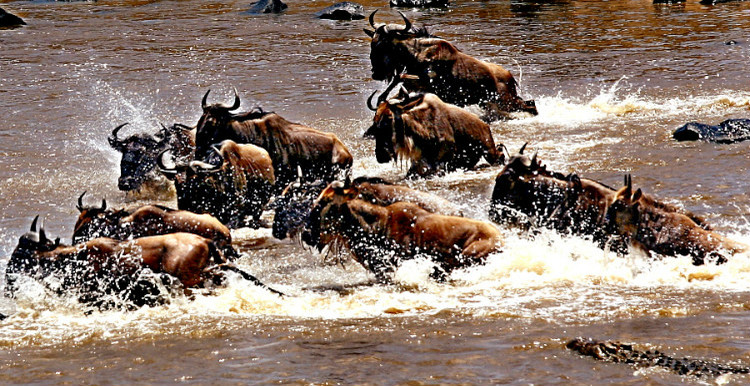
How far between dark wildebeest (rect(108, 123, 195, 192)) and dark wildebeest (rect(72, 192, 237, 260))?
270cm

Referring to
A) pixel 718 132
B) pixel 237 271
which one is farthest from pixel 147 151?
pixel 718 132

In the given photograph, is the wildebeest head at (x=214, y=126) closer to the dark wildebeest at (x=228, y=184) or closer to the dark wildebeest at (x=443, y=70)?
the dark wildebeest at (x=228, y=184)

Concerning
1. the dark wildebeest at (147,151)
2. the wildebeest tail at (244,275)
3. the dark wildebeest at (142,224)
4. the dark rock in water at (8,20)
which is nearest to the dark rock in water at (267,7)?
the dark rock in water at (8,20)

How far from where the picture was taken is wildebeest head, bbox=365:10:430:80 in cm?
1417

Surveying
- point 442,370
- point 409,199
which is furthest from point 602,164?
point 442,370

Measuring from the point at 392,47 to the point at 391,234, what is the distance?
254 inches

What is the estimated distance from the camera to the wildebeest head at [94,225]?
8297 millimetres

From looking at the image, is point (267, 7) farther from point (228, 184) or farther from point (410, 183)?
point (228, 184)

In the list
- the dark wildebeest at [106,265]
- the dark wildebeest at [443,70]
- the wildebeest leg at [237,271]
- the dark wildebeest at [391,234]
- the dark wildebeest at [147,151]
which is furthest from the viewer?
the dark wildebeest at [443,70]

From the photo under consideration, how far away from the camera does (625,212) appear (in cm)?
821

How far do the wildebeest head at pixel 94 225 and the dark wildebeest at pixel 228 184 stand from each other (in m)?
1.38

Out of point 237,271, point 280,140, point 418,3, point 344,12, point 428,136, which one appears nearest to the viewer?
point 237,271

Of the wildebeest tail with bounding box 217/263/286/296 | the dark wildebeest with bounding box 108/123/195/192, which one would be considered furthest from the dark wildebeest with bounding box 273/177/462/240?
the dark wildebeest with bounding box 108/123/195/192

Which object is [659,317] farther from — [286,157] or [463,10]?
[463,10]
